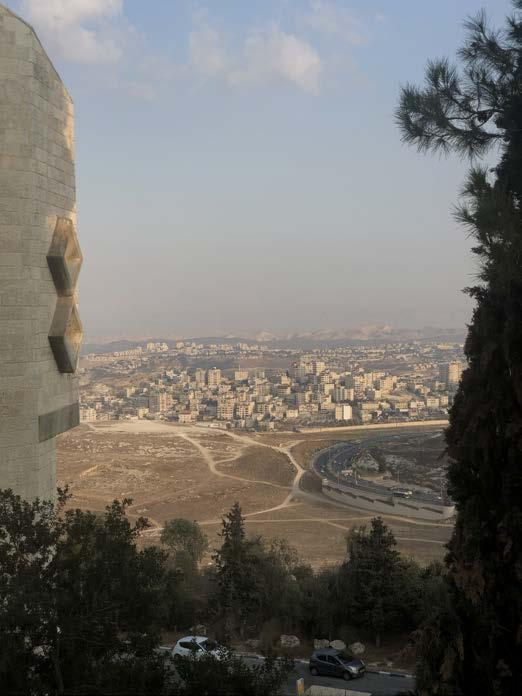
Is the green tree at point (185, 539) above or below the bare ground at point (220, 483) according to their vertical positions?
above

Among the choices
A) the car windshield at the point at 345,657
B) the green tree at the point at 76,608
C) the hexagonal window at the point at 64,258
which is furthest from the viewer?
the car windshield at the point at 345,657

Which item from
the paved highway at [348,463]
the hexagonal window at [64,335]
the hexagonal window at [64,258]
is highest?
the hexagonal window at [64,258]

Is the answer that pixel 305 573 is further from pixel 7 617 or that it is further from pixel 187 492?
pixel 187 492

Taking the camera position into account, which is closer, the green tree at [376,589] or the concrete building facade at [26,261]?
the concrete building facade at [26,261]

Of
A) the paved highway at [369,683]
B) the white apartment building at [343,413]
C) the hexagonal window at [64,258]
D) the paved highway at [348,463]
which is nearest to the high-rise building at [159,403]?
the white apartment building at [343,413]

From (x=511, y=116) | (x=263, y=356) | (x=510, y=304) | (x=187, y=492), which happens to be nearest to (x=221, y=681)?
(x=510, y=304)

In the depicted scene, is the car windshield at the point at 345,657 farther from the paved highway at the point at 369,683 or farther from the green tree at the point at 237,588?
the green tree at the point at 237,588

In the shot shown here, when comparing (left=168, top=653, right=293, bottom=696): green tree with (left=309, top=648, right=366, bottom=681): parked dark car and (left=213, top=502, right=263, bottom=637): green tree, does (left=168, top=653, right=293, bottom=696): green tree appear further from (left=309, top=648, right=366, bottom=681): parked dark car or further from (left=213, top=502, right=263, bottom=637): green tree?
(left=213, top=502, right=263, bottom=637): green tree
